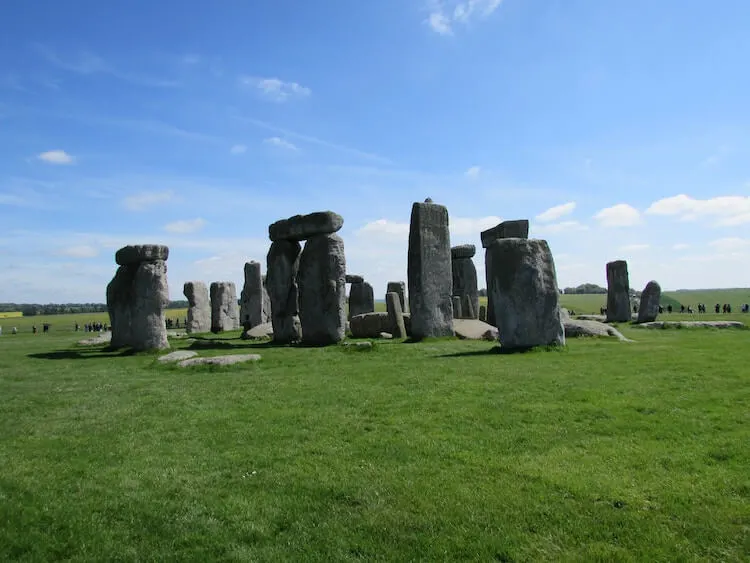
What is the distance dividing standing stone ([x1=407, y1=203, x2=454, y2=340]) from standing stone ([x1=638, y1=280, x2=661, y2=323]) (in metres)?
13.3

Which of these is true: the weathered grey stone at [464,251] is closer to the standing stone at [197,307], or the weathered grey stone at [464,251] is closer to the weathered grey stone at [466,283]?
the weathered grey stone at [466,283]

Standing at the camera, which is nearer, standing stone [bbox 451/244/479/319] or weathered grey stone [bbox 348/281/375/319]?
standing stone [bbox 451/244/479/319]

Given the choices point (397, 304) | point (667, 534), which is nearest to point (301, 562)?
point (667, 534)

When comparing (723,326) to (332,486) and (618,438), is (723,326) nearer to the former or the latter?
(618,438)

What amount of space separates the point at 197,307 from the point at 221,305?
191 centimetres

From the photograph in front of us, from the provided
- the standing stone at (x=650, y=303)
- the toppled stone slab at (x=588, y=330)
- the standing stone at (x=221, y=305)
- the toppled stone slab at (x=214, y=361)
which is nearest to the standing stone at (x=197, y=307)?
the standing stone at (x=221, y=305)

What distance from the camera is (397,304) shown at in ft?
64.8

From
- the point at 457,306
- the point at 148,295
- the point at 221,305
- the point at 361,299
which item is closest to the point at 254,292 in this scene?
the point at 221,305

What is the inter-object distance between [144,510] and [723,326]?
21647mm

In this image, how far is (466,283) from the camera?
28.5m

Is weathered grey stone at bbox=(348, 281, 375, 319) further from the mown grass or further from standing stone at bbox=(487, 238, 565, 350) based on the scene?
the mown grass

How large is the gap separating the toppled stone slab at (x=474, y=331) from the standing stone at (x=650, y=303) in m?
11.5

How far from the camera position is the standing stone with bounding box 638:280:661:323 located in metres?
26.3

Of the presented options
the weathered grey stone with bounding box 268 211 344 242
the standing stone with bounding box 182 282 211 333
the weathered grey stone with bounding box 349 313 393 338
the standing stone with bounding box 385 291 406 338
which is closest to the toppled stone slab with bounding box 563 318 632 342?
the standing stone with bounding box 385 291 406 338
